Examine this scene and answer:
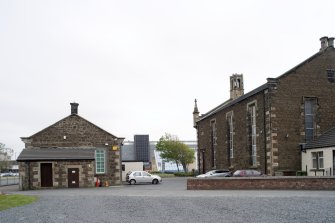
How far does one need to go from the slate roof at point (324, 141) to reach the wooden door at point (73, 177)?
67.1 feet

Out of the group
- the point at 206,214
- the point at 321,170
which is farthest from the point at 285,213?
the point at 321,170

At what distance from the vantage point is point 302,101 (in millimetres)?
34656

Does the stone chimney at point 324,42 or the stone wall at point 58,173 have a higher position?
the stone chimney at point 324,42

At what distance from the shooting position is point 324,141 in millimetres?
31750

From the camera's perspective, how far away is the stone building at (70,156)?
3684 cm

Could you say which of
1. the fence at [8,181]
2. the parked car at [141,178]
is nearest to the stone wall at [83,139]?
the parked car at [141,178]

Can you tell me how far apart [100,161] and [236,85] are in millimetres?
28422

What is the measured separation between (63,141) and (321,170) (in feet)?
77.6

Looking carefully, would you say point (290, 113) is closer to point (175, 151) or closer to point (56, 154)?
point (56, 154)

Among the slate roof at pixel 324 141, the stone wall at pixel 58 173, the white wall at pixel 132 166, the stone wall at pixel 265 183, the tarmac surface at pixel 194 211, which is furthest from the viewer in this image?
the white wall at pixel 132 166

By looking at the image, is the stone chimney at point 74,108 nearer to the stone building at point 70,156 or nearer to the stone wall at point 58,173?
the stone building at point 70,156

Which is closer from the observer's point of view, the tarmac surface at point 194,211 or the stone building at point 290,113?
the tarmac surface at point 194,211

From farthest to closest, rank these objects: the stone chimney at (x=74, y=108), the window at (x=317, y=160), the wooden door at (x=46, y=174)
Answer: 1. the stone chimney at (x=74, y=108)
2. the wooden door at (x=46, y=174)
3. the window at (x=317, y=160)

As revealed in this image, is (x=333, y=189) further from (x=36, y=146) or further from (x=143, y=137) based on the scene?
(x=143, y=137)
